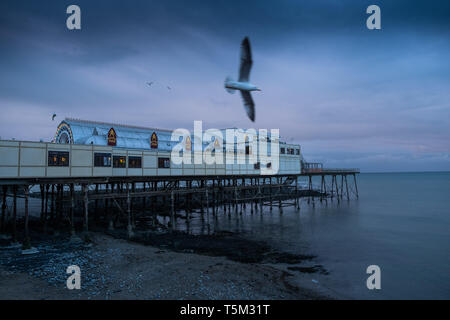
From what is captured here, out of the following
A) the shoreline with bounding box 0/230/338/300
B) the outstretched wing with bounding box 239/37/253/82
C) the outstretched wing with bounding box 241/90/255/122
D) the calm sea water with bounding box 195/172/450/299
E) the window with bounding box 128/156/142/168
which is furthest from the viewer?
the window with bounding box 128/156/142/168

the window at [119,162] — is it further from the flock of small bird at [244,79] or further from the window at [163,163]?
the flock of small bird at [244,79]

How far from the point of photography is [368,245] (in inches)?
1198

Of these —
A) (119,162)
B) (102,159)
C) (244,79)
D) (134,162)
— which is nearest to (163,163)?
(134,162)

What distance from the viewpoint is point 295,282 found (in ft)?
59.9

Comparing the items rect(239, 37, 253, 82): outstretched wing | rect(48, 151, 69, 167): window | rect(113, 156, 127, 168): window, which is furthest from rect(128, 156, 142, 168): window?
rect(239, 37, 253, 82): outstretched wing

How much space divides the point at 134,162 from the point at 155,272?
576 inches

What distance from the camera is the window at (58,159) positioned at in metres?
23.1

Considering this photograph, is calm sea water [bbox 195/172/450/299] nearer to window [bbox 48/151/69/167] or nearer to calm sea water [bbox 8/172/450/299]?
calm sea water [bbox 8/172/450/299]

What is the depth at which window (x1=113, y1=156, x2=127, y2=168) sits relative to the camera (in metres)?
28.0

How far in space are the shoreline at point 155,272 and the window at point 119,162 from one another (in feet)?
22.9

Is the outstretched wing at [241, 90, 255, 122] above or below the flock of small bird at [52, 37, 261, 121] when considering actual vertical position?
below

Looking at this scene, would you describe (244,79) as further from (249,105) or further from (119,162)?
(119,162)

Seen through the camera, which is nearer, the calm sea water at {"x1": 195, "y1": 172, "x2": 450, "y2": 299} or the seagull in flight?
the seagull in flight

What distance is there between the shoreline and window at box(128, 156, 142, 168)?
24.6 feet
